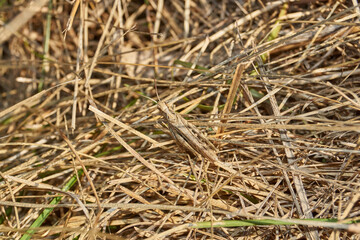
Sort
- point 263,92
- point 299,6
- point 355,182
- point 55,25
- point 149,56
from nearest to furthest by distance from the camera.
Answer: point 355,182, point 263,92, point 299,6, point 149,56, point 55,25

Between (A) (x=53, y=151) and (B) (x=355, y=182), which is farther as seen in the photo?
(A) (x=53, y=151)

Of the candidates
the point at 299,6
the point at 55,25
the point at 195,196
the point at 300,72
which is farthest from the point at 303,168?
the point at 55,25

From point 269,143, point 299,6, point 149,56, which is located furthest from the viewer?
point 149,56

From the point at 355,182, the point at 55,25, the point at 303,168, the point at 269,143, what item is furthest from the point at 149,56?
the point at 355,182

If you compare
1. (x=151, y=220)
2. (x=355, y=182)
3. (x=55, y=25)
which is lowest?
(x=151, y=220)

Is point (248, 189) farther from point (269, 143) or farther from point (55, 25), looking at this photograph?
point (55, 25)

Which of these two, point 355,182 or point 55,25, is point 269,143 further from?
point 55,25

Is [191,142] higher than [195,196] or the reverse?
higher
